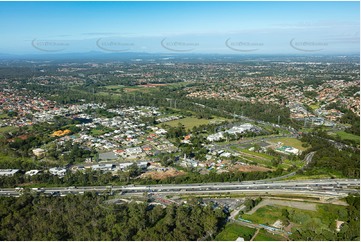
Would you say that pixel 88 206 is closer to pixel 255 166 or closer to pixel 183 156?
pixel 183 156

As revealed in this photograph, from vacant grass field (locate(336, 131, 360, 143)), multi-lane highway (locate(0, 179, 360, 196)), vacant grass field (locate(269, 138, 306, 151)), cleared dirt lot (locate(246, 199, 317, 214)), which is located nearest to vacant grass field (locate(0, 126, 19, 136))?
multi-lane highway (locate(0, 179, 360, 196))

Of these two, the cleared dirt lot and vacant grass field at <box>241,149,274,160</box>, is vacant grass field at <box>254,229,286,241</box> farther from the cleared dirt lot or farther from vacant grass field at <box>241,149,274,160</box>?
vacant grass field at <box>241,149,274,160</box>

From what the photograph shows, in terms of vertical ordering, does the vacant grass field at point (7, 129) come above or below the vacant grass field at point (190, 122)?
below

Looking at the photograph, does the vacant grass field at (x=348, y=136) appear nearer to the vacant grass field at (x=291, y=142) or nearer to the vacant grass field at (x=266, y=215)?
the vacant grass field at (x=291, y=142)

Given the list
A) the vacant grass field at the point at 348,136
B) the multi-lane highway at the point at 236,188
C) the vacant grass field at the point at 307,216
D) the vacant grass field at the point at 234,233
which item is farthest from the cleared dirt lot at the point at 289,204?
the vacant grass field at the point at 348,136

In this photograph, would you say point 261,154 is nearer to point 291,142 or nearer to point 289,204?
point 291,142

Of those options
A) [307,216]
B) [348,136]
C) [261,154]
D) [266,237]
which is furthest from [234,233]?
[348,136]
